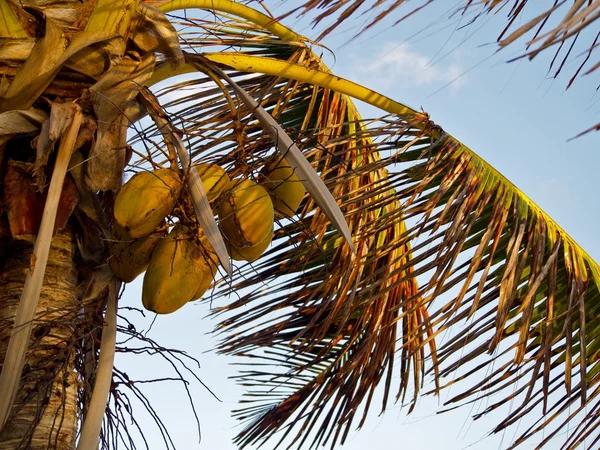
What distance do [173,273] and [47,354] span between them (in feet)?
1.15

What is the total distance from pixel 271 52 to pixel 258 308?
3.57 feet

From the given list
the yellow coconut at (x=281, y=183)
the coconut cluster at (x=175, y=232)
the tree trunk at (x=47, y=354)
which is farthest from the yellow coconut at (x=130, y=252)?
the yellow coconut at (x=281, y=183)

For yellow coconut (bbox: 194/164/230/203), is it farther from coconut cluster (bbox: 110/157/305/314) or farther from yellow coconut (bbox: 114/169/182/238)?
yellow coconut (bbox: 114/169/182/238)

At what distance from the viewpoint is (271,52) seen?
3.33 m

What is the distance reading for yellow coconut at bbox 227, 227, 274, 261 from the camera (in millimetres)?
1955

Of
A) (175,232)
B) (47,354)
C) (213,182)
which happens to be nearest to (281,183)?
(213,182)

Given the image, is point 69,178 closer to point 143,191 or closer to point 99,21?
point 143,191

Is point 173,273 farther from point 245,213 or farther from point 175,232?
point 245,213

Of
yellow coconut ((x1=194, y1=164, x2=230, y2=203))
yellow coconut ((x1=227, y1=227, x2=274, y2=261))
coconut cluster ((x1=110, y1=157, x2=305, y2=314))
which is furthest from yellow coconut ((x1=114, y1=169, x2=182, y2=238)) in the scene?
yellow coconut ((x1=227, y1=227, x2=274, y2=261))

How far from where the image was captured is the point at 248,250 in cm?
197

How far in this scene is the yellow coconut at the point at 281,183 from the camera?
6.64 ft

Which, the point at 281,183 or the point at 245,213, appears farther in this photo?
the point at 281,183

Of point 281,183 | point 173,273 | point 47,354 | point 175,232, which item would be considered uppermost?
point 281,183

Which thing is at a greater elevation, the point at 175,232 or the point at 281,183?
the point at 281,183
